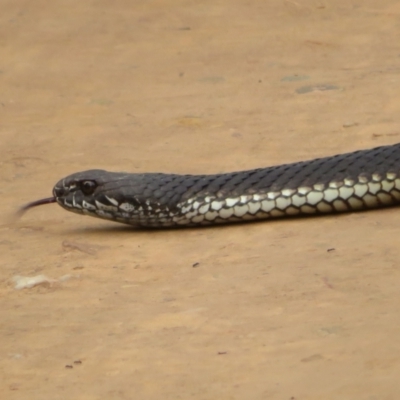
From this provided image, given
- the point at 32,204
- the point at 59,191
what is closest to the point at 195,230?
the point at 59,191

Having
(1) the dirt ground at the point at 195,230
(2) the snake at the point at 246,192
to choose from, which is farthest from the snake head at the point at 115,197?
(1) the dirt ground at the point at 195,230

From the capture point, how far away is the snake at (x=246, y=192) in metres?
6.14

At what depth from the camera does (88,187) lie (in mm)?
6539

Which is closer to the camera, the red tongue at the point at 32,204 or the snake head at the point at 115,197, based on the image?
the snake head at the point at 115,197

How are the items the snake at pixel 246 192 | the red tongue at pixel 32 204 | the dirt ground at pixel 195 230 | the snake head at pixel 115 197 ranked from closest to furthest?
the dirt ground at pixel 195 230
the snake at pixel 246 192
the snake head at pixel 115 197
the red tongue at pixel 32 204

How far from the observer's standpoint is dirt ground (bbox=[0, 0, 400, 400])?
4117 millimetres

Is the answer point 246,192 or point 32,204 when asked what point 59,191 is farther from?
point 246,192

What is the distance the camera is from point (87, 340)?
14.9ft

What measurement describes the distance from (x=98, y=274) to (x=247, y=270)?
0.73 meters

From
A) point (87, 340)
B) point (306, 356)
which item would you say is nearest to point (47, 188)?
point (87, 340)

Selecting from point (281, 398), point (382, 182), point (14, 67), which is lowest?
point (281, 398)

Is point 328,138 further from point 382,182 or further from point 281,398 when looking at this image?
point 281,398

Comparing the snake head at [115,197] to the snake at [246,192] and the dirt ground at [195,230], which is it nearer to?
the snake at [246,192]

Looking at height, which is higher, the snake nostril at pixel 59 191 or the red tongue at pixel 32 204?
the snake nostril at pixel 59 191
